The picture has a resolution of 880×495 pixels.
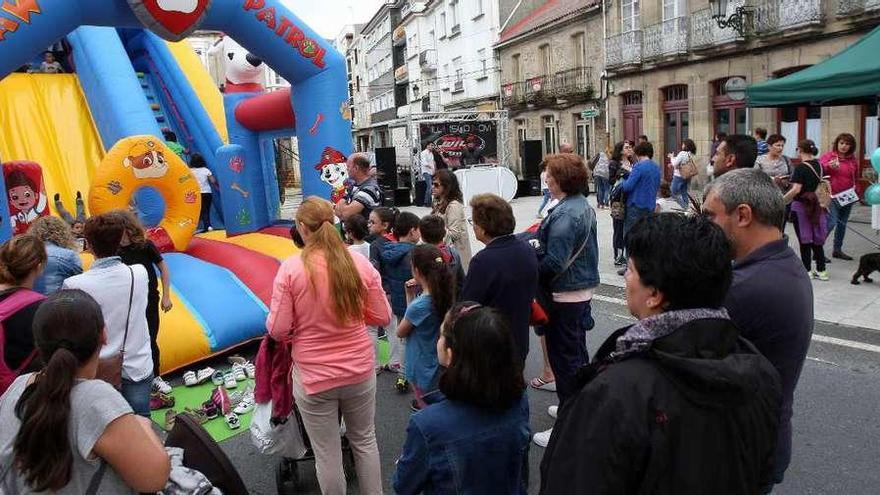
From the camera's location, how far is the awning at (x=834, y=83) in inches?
275

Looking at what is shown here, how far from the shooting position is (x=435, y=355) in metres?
3.63

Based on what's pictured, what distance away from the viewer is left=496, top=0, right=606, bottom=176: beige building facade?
23.7 m

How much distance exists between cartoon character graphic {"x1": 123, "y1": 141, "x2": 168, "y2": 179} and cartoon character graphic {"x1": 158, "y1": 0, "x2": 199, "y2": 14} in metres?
1.46

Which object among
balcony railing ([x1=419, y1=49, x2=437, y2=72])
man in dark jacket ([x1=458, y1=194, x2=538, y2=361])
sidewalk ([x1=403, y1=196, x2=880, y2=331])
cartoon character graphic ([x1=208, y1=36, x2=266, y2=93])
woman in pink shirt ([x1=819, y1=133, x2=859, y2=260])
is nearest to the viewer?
man in dark jacket ([x1=458, y1=194, x2=538, y2=361])

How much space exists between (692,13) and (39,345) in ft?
63.2

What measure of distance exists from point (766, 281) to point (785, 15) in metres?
15.9

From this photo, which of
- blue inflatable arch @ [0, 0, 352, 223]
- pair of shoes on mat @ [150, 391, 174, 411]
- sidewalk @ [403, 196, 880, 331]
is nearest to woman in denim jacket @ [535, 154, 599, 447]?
pair of shoes on mat @ [150, 391, 174, 411]

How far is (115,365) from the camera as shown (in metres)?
3.33

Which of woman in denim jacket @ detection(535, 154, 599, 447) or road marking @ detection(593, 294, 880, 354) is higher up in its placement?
woman in denim jacket @ detection(535, 154, 599, 447)

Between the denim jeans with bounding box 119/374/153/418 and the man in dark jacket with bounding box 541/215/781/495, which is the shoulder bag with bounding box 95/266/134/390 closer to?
the denim jeans with bounding box 119/374/153/418

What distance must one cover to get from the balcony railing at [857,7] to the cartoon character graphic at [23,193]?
48.6ft

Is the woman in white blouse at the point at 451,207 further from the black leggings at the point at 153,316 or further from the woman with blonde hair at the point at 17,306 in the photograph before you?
the woman with blonde hair at the point at 17,306

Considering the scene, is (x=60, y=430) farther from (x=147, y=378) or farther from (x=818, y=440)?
(x=818, y=440)

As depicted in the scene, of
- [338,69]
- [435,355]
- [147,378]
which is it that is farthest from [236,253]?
[435,355]
